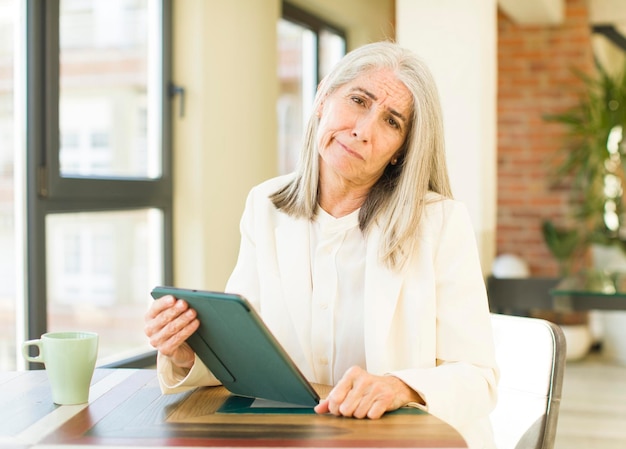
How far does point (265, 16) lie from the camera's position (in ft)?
15.0

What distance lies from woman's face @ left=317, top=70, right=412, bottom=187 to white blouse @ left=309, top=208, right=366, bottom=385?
17 cm

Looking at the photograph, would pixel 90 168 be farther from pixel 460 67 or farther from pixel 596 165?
pixel 596 165

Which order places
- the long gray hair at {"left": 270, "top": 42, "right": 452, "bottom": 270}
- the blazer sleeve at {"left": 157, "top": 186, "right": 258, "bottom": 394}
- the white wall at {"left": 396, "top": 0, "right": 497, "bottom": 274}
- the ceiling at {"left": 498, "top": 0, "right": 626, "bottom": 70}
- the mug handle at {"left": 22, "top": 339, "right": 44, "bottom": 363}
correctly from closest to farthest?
1. the mug handle at {"left": 22, "top": 339, "right": 44, "bottom": 363}
2. the blazer sleeve at {"left": 157, "top": 186, "right": 258, "bottom": 394}
3. the long gray hair at {"left": 270, "top": 42, "right": 452, "bottom": 270}
4. the white wall at {"left": 396, "top": 0, "right": 497, "bottom": 274}
5. the ceiling at {"left": 498, "top": 0, "right": 626, "bottom": 70}

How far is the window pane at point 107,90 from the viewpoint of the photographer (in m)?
3.32

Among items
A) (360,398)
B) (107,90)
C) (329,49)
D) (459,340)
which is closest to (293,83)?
(329,49)

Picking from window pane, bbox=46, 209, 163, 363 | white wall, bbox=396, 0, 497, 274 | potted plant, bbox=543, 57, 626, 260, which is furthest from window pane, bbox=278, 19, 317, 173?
potted plant, bbox=543, 57, 626, 260

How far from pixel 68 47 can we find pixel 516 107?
4157mm

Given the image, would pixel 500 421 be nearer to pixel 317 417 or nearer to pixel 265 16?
pixel 317 417

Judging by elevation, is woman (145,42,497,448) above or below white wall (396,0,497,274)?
below

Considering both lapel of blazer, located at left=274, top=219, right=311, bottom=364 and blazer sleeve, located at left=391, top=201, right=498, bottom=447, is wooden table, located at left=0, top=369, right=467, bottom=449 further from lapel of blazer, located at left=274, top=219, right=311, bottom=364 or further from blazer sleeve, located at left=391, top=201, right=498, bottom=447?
lapel of blazer, located at left=274, top=219, right=311, bottom=364

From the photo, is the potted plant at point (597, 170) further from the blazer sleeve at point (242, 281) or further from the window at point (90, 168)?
the blazer sleeve at point (242, 281)

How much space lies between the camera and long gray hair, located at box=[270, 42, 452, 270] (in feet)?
5.60

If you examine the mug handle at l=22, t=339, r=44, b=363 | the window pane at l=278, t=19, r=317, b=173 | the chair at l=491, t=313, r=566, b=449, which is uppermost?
the window pane at l=278, t=19, r=317, b=173

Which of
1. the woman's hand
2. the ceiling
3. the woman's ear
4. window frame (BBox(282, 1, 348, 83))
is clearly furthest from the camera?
the ceiling
